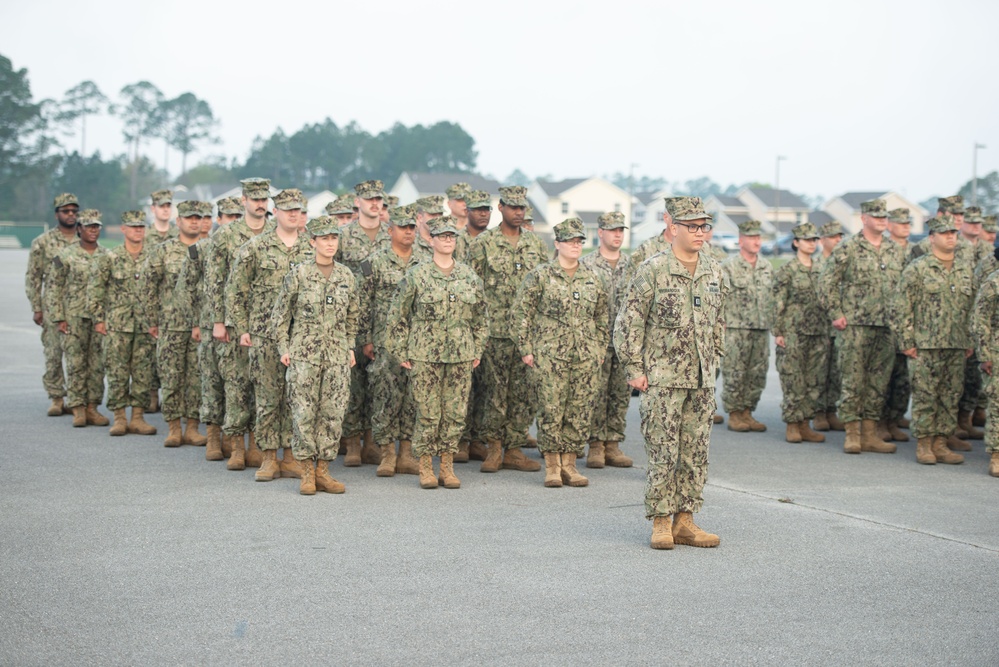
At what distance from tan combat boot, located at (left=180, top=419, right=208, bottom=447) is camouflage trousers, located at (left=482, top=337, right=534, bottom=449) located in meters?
2.91

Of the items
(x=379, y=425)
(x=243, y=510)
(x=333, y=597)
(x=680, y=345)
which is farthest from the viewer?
(x=379, y=425)

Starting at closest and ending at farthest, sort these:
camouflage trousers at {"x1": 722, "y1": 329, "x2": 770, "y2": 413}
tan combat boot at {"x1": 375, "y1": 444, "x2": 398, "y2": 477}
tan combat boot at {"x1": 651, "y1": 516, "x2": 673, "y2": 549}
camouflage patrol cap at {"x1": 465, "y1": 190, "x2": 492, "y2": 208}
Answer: tan combat boot at {"x1": 651, "y1": 516, "x2": 673, "y2": 549} → tan combat boot at {"x1": 375, "y1": 444, "x2": 398, "y2": 477} → camouflage patrol cap at {"x1": 465, "y1": 190, "x2": 492, "y2": 208} → camouflage trousers at {"x1": 722, "y1": 329, "x2": 770, "y2": 413}

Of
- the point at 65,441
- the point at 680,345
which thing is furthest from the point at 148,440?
the point at 680,345

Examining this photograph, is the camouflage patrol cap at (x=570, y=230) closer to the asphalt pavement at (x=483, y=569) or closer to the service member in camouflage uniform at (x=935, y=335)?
the asphalt pavement at (x=483, y=569)

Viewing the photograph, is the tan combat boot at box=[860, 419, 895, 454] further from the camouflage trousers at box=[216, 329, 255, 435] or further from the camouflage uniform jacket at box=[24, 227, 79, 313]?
the camouflage uniform jacket at box=[24, 227, 79, 313]

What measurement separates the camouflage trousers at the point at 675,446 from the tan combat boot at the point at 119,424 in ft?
21.2

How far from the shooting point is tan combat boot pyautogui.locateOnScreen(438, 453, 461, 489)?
9609 millimetres

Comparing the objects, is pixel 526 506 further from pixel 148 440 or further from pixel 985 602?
pixel 148 440

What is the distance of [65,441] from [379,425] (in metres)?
3.47

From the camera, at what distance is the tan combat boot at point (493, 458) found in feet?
34.1

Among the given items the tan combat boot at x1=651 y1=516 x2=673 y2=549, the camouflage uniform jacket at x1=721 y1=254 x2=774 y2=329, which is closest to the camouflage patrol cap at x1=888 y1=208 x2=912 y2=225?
the camouflage uniform jacket at x1=721 y1=254 x2=774 y2=329

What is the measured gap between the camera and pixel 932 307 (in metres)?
11.2

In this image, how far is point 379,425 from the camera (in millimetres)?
10242

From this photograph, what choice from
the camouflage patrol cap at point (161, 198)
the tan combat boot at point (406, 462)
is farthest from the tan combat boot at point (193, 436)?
the camouflage patrol cap at point (161, 198)
